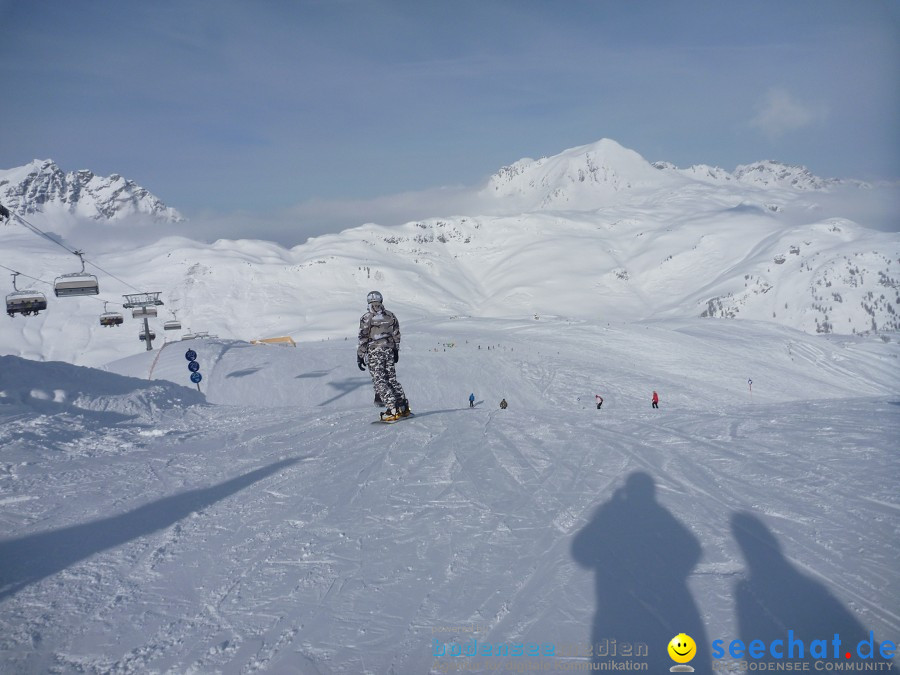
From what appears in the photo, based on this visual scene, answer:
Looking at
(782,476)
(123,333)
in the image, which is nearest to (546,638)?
(782,476)

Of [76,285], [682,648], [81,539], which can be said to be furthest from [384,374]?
[76,285]

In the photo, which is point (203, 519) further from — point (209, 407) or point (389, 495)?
point (209, 407)

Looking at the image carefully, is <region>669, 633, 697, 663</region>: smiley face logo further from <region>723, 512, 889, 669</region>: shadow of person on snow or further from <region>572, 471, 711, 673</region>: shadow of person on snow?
<region>723, 512, 889, 669</region>: shadow of person on snow

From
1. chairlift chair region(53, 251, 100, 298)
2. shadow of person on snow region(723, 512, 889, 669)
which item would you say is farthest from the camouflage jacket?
chairlift chair region(53, 251, 100, 298)

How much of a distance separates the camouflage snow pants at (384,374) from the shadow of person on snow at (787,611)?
8.19 m

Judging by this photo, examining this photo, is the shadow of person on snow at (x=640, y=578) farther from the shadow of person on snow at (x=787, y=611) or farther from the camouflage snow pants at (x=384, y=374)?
the camouflage snow pants at (x=384, y=374)

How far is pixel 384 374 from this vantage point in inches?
482

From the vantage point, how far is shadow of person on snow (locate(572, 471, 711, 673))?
162 inches

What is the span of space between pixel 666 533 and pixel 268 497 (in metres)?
4.85

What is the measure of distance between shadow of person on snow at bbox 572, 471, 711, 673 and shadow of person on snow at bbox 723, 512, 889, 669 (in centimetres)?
40

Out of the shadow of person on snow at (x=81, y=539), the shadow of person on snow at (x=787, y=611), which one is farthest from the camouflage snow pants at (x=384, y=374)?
the shadow of person on snow at (x=787, y=611)

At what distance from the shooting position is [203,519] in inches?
257

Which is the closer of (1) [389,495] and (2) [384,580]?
(2) [384,580]

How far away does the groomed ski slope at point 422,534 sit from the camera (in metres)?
4.24
